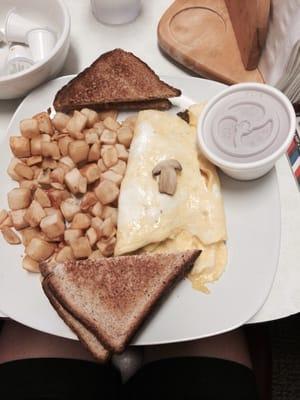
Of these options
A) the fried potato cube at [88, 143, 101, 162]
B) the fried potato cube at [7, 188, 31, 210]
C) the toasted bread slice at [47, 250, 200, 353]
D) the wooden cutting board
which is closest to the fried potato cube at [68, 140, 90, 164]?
the fried potato cube at [88, 143, 101, 162]

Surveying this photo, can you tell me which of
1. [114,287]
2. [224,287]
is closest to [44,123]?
[114,287]

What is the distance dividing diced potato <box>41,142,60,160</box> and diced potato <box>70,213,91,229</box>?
145 mm

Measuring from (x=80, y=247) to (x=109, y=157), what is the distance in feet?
0.64

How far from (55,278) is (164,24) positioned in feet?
2.15

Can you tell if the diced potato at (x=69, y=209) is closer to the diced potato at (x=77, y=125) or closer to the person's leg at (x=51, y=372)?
the diced potato at (x=77, y=125)

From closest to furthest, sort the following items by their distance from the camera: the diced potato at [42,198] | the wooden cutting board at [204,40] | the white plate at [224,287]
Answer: the white plate at [224,287]
the diced potato at [42,198]
the wooden cutting board at [204,40]

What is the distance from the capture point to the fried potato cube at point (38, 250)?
0.95m

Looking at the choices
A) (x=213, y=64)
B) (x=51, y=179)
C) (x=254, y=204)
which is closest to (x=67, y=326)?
(x=51, y=179)

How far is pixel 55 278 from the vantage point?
0.93m

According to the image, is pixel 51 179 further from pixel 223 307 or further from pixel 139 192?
pixel 223 307

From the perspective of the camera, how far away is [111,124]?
1.09 m

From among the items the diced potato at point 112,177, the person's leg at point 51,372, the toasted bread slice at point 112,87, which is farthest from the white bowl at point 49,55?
the person's leg at point 51,372

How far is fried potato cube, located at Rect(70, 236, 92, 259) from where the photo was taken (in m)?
0.96

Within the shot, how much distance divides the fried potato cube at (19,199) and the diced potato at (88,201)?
106 mm
